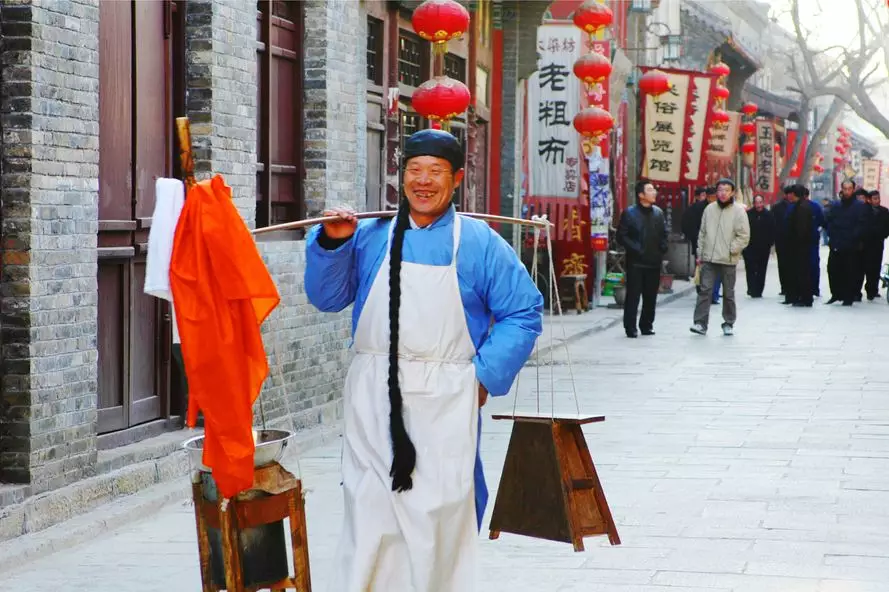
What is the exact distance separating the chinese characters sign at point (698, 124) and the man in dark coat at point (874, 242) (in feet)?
12.2

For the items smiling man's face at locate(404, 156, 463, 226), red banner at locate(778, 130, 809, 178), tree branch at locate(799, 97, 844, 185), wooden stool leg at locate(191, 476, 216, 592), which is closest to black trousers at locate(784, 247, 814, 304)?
smiling man's face at locate(404, 156, 463, 226)

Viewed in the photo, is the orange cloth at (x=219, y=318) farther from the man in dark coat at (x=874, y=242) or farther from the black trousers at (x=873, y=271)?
the black trousers at (x=873, y=271)

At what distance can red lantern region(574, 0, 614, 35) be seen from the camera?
20.4 metres

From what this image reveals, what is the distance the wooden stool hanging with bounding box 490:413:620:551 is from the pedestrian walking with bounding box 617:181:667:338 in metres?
12.7

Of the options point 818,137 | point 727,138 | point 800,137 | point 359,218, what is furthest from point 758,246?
point 800,137

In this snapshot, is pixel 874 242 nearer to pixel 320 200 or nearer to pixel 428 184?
pixel 320 200

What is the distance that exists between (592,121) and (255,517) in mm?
15659

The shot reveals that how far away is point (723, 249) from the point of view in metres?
19.7

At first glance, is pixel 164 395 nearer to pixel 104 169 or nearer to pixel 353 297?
pixel 104 169

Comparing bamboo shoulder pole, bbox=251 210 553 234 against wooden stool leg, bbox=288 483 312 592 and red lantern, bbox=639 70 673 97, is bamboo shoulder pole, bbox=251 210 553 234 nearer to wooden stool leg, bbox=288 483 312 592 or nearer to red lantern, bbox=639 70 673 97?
wooden stool leg, bbox=288 483 312 592

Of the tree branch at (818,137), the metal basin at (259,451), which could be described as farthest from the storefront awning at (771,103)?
the metal basin at (259,451)

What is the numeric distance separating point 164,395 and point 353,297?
4.56m

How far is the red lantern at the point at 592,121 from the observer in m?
20.6

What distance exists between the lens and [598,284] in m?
24.9
